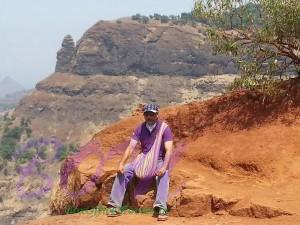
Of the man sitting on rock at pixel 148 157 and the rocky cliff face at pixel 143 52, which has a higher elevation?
the rocky cliff face at pixel 143 52

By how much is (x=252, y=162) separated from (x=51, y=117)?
12217 cm

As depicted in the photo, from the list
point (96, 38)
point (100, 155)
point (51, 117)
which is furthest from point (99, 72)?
point (100, 155)

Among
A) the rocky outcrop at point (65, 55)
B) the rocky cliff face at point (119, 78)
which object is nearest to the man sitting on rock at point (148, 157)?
the rocky cliff face at point (119, 78)

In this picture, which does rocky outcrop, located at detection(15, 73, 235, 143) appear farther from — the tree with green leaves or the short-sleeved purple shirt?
the short-sleeved purple shirt

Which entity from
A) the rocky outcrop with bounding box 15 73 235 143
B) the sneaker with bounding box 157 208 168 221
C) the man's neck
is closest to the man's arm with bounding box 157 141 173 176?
the man's neck

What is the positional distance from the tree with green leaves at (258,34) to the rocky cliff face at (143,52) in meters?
121

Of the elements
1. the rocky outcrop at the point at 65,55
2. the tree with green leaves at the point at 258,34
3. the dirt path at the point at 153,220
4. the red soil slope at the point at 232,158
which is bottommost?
the dirt path at the point at 153,220

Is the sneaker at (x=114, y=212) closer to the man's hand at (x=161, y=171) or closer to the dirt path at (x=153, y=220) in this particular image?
the dirt path at (x=153, y=220)

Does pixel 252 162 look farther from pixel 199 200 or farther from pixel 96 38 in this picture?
pixel 96 38

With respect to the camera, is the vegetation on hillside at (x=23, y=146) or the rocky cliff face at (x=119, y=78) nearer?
the vegetation on hillside at (x=23, y=146)

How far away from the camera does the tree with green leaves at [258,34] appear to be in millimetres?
10680

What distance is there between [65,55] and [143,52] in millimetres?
29685

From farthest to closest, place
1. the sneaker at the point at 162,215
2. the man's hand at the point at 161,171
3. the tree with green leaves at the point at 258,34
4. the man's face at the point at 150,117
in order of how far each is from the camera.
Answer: the tree with green leaves at the point at 258,34 < the man's face at the point at 150,117 < the man's hand at the point at 161,171 < the sneaker at the point at 162,215

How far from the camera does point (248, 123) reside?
1035cm
